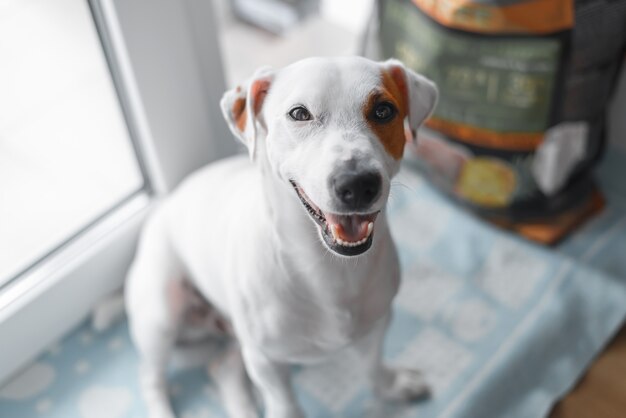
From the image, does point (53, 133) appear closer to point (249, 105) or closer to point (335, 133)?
point (249, 105)

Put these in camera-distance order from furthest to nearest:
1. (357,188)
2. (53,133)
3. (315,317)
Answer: (53,133)
(315,317)
(357,188)

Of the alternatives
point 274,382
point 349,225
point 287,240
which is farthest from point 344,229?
point 274,382

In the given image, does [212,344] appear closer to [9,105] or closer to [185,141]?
[185,141]

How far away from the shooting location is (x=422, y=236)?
144 cm

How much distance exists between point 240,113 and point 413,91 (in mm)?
218

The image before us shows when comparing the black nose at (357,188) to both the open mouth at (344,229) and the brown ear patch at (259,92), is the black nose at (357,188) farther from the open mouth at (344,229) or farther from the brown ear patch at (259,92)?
the brown ear patch at (259,92)

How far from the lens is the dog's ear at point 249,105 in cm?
79

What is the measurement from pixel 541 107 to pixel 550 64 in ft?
0.29

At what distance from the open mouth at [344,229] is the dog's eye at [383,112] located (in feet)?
0.36

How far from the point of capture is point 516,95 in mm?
1234

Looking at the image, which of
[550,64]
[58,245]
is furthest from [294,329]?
[550,64]

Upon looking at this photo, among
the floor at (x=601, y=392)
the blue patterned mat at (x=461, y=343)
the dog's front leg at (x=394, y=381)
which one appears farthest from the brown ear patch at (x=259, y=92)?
the floor at (x=601, y=392)

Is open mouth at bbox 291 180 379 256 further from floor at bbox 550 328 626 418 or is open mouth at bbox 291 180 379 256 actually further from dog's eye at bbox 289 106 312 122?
floor at bbox 550 328 626 418

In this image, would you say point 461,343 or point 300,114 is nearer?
point 300,114
